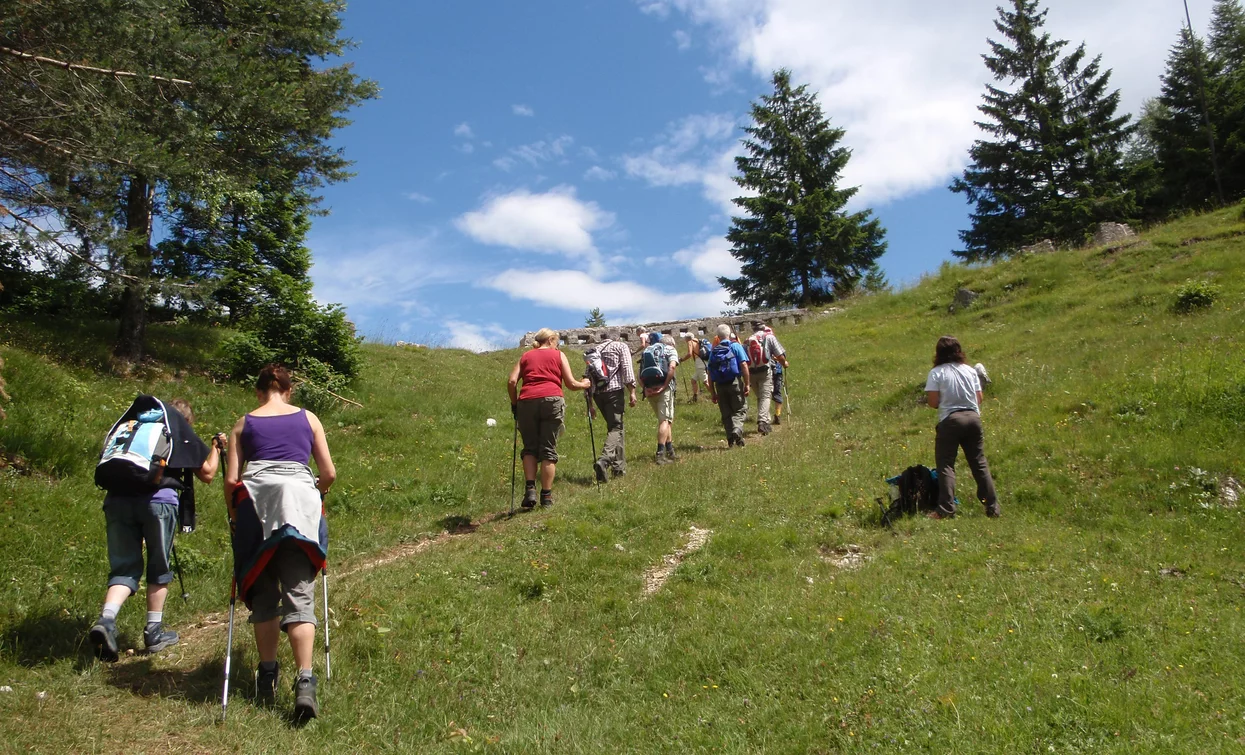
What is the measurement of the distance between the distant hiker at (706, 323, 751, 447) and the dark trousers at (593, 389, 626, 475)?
214 centimetres

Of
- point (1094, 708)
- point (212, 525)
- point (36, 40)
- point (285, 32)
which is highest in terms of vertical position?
point (285, 32)

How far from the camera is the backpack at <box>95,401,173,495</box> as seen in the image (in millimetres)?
5363

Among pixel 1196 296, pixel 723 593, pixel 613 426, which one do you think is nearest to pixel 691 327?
pixel 1196 296

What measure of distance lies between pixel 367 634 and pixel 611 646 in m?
1.79

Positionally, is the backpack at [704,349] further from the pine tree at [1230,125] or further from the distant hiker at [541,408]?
the pine tree at [1230,125]

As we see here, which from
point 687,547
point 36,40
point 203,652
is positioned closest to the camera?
point 203,652

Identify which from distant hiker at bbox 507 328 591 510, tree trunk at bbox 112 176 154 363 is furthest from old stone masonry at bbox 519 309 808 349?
distant hiker at bbox 507 328 591 510

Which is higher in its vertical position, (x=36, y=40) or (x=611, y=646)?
(x=36, y=40)

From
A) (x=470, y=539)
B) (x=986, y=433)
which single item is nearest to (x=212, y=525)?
(x=470, y=539)

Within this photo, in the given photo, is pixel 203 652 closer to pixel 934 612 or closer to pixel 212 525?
pixel 212 525

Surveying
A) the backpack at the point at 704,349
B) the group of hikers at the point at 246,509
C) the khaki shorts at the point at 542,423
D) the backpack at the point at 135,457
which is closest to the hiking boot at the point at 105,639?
the group of hikers at the point at 246,509

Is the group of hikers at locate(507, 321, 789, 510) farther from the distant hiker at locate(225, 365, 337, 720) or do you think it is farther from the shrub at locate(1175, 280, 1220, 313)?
the shrub at locate(1175, 280, 1220, 313)

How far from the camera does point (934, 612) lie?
571 cm

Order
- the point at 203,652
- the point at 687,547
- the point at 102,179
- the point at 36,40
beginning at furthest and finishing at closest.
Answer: the point at 102,179 → the point at 36,40 → the point at 687,547 → the point at 203,652
